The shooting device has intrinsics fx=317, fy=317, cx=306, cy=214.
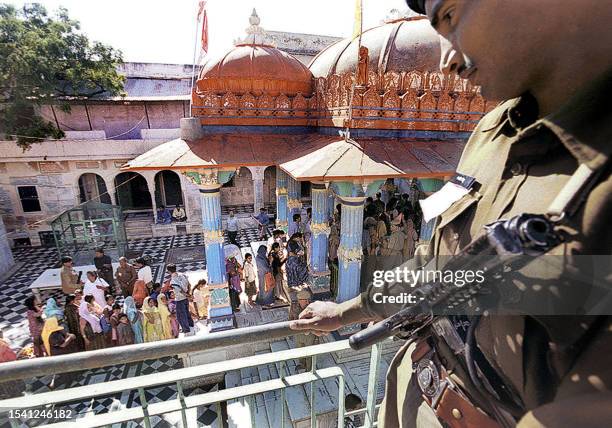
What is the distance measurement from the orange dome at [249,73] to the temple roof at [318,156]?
1.07 metres

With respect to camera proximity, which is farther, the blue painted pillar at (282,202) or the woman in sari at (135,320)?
the blue painted pillar at (282,202)

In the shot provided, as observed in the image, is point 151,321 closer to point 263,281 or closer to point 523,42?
point 263,281

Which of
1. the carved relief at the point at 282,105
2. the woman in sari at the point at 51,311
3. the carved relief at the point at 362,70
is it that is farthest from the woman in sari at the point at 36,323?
the carved relief at the point at 362,70

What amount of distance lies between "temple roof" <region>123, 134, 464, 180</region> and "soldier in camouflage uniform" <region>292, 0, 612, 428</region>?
3.60 metres

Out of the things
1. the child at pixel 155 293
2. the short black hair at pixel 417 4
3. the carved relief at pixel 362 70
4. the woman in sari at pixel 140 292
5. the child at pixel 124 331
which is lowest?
the child at pixel 124 331

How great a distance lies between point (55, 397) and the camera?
144cm

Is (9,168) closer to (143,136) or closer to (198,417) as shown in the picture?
(143,136)

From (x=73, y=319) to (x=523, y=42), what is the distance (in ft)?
25.5

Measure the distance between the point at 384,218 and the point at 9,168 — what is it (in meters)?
14.9

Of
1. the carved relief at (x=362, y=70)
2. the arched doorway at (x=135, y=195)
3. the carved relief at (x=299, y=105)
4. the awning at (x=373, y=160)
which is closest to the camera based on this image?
the awning at (x=373, y=160)

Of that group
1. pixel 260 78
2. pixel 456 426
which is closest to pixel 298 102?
pixel 260 78

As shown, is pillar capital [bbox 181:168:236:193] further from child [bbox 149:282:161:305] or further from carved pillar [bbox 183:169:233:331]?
child [bbox 149:282:161:305]

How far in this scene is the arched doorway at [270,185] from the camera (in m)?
18.5

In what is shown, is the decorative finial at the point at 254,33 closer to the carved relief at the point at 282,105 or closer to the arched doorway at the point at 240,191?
the carved relief at the point at 282,105
